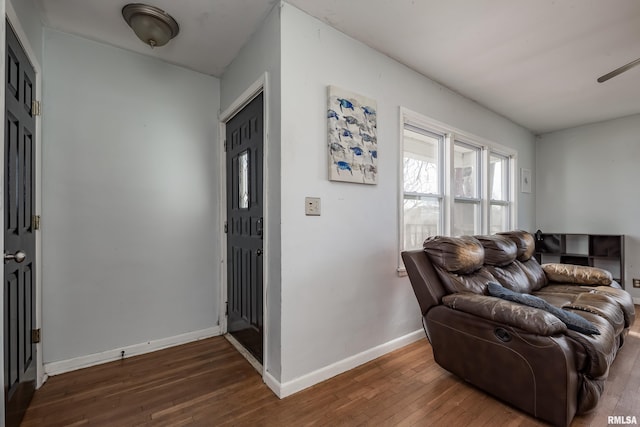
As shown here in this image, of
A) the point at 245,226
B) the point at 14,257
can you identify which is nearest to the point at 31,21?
the point at 14,257

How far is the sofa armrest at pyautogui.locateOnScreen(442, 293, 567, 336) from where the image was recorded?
1.44 metres

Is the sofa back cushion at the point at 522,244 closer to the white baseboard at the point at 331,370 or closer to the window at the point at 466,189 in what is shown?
the window at the point at 466,189

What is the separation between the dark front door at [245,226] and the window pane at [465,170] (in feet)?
7.12

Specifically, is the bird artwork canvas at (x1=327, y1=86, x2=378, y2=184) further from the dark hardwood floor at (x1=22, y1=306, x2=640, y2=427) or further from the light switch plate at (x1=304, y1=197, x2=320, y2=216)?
the dark hardwood floor at (x1=22, y1=306, x2=640, y2=427)

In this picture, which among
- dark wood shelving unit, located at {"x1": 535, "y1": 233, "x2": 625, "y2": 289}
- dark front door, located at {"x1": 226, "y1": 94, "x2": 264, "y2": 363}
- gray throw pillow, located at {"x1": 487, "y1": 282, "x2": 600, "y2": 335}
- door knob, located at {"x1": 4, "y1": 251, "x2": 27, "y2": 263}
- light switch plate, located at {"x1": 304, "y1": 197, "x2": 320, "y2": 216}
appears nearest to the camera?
door knob, located at {"x1": 4, "y1": 251, "x2": 27, "y2": 263}

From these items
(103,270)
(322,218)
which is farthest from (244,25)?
(103,270)

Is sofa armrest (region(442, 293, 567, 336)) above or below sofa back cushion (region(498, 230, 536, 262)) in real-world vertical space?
below

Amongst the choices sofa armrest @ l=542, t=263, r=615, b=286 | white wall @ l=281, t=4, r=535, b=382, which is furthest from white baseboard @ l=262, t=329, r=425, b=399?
sofa armrest @ l=542, t=263, r=615, b=286

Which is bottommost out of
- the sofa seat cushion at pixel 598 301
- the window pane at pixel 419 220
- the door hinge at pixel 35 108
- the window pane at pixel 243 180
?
the sofa seat cushion at pixel 598 301

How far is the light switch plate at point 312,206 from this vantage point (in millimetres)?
1911

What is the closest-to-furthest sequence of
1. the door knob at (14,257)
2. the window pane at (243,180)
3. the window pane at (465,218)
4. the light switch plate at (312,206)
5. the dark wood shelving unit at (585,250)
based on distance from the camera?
the door knob at (14,257) < the light switch plate at (312,206) < the window pane at (243,180) < the window pane at (465,218) < the dark wood shelving unit at (585,250)

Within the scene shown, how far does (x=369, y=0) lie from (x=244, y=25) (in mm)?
867

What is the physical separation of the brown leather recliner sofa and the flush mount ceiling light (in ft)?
7.41

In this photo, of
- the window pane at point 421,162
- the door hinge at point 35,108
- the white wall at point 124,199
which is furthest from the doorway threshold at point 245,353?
the door hinge at point 35,108
